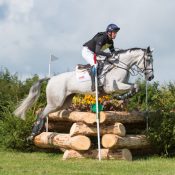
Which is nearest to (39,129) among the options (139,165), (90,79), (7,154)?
(7,154)

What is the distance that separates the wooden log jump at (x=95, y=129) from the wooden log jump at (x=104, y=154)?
1.20 feet

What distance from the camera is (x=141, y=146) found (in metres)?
11.5

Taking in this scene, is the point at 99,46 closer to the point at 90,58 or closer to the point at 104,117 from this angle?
the point at 90,58

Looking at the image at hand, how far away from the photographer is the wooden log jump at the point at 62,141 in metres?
10.8

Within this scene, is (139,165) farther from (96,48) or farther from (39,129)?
(39,129)

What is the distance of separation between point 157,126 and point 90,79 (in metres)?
1.72

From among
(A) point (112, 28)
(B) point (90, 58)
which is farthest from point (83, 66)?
(A) point (112, 28)

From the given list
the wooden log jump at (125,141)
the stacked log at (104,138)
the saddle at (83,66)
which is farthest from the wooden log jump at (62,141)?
the saddle at (83,66)

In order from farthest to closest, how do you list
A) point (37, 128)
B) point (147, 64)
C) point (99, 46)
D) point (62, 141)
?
point (37, 128) → point (62, 141) → point (147, 64) → point (99, 46)

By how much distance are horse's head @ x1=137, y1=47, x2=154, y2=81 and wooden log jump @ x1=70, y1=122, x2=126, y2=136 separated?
1.17 meters

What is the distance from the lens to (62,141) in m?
11.3

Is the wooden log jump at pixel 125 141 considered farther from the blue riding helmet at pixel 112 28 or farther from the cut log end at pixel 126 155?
the blue riding helmet at pixel 112 28

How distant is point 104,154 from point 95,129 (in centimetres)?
57

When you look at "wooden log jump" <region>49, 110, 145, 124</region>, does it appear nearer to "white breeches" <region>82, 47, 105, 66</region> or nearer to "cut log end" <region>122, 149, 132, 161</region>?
"cut log end" <region>122, 149, 132, 161</region>
